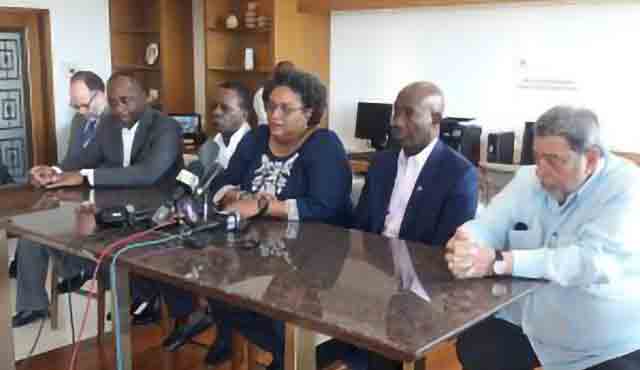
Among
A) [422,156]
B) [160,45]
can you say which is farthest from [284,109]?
[160,45]

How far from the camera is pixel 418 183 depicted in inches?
91.4

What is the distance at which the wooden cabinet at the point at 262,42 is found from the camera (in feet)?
18.1

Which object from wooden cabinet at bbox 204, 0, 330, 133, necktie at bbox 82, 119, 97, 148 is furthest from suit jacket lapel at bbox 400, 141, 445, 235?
wooden cabinet at bbox 204, 0, 330, 133

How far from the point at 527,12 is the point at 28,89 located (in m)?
3.91

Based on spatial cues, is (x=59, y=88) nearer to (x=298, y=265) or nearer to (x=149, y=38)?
(x=149, y=38)

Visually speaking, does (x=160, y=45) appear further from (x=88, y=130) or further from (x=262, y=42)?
(x=88, y=130)

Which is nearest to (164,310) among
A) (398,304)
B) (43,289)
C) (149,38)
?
(43,289)

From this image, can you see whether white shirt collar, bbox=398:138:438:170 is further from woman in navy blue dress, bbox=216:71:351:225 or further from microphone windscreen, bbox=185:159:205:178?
microphone windscreen, bbox=185:159:205:178

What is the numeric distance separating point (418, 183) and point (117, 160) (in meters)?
1.44

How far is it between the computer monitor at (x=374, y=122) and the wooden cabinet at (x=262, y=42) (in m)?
0.48

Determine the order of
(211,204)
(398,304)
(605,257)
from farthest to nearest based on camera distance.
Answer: (211,204) → (605,257) → (398,304)

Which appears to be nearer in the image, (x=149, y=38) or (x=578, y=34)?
(x=578, y=34)

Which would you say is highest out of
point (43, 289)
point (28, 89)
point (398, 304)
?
point (28, 89)

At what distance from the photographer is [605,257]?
5.60 ft
